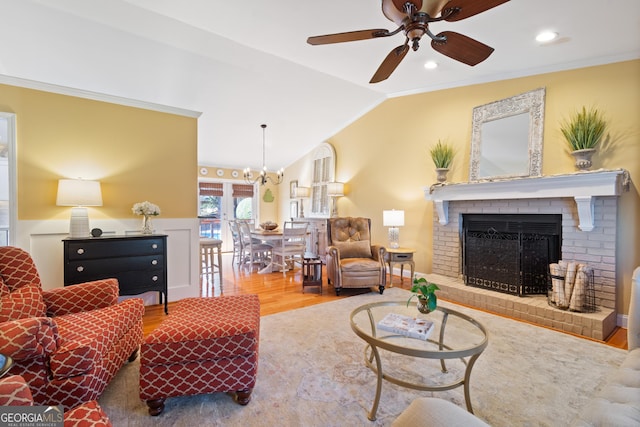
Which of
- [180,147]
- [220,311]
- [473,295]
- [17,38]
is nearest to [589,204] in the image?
[473,295]

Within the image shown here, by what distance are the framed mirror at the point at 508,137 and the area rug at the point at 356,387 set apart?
1952 millimetres

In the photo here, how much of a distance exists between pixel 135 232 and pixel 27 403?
9.09 ft

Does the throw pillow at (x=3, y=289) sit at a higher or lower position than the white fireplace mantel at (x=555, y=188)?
lower

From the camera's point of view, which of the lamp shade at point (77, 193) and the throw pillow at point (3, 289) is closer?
the throw pillow at point (3, 289)

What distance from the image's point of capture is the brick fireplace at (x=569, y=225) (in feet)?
8.91

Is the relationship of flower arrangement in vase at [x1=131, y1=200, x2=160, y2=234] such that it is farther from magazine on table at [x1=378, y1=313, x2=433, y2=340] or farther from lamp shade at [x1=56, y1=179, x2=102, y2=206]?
magazine on table at [x1=378, y1=313, x2=433, y2=340]

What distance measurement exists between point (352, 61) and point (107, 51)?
276cm

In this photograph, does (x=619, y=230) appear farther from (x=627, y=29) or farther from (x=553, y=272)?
(x=627, y=29)

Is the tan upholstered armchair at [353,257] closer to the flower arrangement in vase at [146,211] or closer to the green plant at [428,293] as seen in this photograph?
the green plant at [428,293]

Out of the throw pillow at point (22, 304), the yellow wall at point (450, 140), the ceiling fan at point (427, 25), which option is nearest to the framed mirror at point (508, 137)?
the yellow wall at point (450, 140)

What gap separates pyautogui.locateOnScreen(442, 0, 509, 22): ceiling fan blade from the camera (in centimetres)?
165

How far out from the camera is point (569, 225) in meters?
3.05

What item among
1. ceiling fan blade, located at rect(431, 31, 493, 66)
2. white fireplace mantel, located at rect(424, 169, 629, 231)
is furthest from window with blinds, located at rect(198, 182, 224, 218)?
ceiling fan blade, located at rect(431, 31, 493, 66)

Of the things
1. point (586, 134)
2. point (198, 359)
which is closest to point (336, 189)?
point (586, 134)
